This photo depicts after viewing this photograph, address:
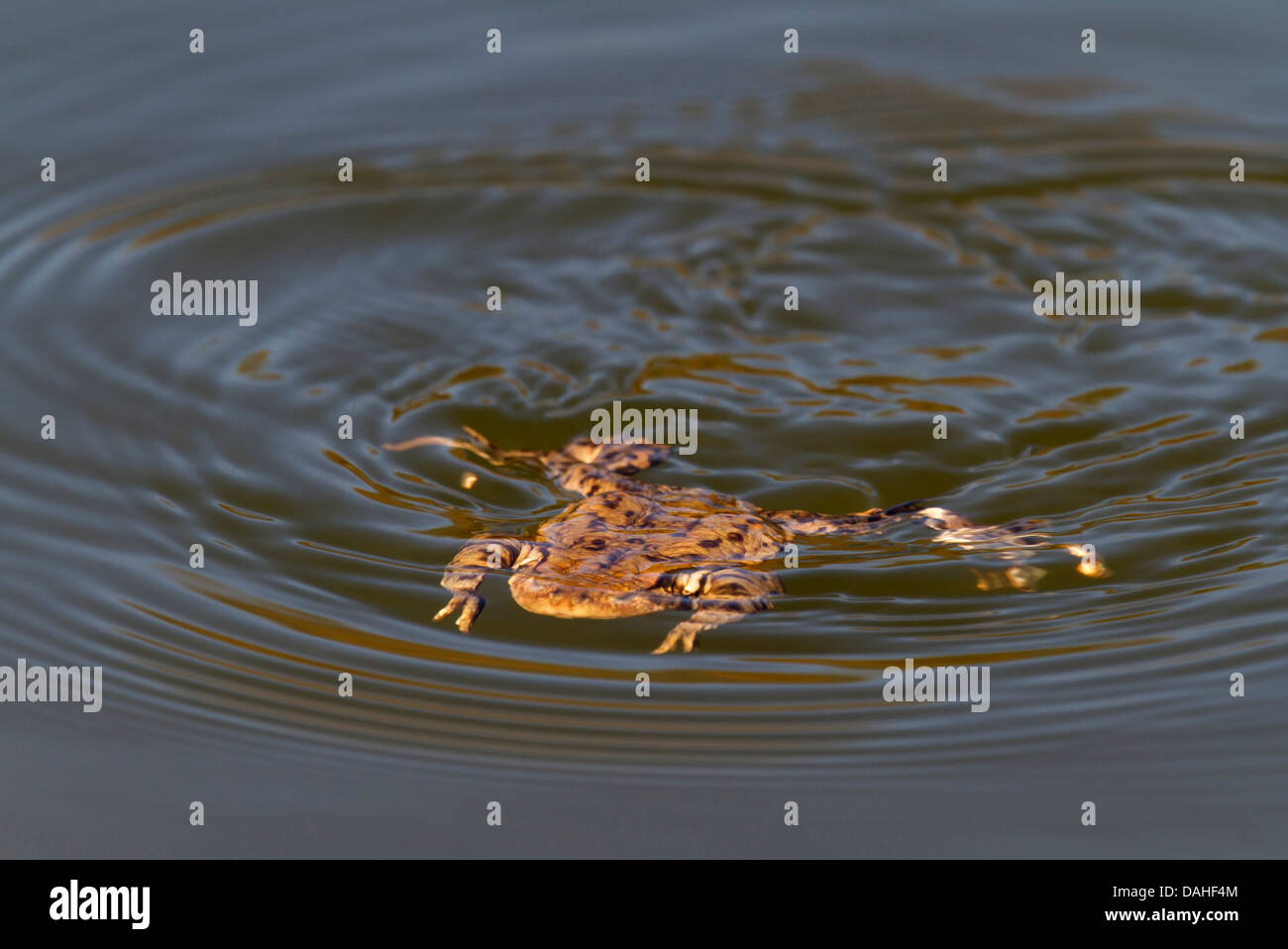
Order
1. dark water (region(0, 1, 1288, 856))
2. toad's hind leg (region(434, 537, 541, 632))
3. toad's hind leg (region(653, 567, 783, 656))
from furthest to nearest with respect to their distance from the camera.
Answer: toad's hind leg (region(434, 537, 541, 632)) → toad's hind leg (region(653, 567, 783, 656)) → dark water (region(0, 1, 1288, 856))

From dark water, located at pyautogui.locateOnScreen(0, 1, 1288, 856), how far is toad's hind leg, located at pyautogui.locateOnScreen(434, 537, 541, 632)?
0.34ft

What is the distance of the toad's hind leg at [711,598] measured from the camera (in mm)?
6930

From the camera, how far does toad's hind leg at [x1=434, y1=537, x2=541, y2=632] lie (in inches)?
281

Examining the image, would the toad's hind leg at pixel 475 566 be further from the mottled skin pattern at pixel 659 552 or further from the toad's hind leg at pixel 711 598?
the toad's hind leg at pixel 711 598

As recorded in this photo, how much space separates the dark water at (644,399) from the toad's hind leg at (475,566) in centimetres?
10

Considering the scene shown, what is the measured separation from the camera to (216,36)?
12.7 metres

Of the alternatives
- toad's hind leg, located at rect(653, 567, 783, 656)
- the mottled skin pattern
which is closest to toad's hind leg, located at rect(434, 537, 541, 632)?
the mottled skin pattern

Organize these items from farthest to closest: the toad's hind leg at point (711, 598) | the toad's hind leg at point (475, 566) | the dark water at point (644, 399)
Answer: the toad's hind leg at point (475, 566)
the toad's hind leg at point (711, 598)
the dark water at point (644, 399)

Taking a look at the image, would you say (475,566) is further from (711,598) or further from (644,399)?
(644,399)

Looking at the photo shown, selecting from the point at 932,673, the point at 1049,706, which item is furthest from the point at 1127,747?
the point at 932,673

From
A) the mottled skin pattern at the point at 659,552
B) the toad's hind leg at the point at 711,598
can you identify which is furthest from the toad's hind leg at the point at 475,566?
the toad's hind leg at the point at 711,598

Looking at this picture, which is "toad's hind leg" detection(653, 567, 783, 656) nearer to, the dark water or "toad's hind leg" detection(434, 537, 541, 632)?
the dark water

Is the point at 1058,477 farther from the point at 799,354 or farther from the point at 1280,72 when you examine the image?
the point at 1280,72

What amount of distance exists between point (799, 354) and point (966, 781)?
13.1 feet
